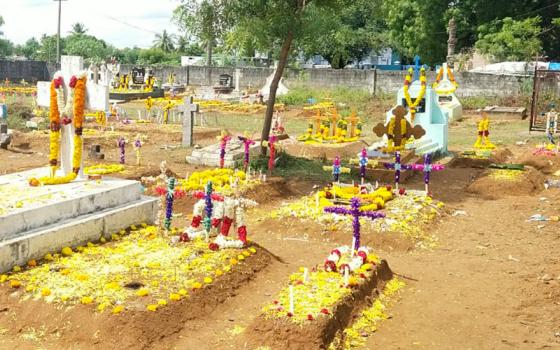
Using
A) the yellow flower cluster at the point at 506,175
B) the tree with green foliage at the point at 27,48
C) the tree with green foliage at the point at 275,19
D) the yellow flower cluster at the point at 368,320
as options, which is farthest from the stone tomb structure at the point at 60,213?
the tree with green foliage at the point at 27,48

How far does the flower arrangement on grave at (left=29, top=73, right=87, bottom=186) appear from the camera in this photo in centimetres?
1015

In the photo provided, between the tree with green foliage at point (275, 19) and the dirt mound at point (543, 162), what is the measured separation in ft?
23.5

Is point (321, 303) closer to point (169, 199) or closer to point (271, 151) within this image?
point (169, 199)

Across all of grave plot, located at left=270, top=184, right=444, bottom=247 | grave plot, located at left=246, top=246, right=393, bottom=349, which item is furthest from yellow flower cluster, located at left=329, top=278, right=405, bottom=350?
grave plot, located at left=270, top=184, right=444, bottom=247

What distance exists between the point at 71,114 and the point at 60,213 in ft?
6.73

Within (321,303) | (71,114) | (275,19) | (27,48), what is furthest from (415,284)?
(27,48)

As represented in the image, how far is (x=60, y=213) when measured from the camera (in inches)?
350

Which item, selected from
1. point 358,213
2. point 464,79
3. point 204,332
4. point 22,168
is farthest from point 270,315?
point 464,79

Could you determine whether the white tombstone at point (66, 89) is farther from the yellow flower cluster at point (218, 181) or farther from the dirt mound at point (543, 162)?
the dirt mound at point (543, 162)

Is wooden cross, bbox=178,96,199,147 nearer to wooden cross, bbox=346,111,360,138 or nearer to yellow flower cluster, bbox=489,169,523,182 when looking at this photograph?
wooden cross, bbox=346,111,360,138

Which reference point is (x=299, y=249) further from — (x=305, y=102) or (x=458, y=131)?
(x=305, y=102)

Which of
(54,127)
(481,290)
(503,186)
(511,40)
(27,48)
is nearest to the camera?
(481,290)

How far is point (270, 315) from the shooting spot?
23.0 ft

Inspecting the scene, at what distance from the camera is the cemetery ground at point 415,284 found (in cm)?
695
